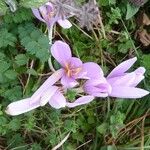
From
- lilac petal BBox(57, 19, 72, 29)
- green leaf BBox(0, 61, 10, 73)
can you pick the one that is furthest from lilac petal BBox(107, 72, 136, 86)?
green leaf BBox(0, 61, 10, 73)

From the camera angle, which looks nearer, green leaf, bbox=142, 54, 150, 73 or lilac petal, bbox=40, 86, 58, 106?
lilac petal, bbox=40, 86, 58, 106

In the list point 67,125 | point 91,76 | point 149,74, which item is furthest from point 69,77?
point 149,74

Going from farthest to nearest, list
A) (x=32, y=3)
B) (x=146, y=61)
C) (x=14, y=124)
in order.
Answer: (x=146, y=61) < (x=14, y=124) < (x=32, y=3)

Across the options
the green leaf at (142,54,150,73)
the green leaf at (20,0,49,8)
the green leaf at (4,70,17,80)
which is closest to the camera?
the green leaf at (20,0,49,8)

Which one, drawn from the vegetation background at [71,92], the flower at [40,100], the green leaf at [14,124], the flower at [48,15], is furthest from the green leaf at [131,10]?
the green leaf at [14,124]

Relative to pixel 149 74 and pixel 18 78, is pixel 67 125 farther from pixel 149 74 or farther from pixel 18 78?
pixel 149 74

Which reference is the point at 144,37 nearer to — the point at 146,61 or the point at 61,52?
the point at 146,61

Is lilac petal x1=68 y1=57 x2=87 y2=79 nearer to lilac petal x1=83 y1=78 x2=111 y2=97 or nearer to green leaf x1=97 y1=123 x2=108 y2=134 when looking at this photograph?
lilac petal x1=83 y1=78 x2=111 y2=97

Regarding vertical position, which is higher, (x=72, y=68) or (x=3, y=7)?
(x=3, y=7)

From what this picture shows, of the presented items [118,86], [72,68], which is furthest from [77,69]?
Answer: [118,86]
